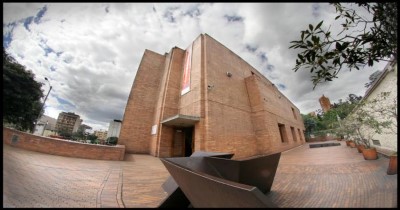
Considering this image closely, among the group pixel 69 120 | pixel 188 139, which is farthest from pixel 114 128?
pixel 69 120

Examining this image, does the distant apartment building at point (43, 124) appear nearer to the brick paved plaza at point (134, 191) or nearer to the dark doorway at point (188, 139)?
the brick paved plaza at point (134, 191)

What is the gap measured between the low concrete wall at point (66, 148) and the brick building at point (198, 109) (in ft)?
9.09

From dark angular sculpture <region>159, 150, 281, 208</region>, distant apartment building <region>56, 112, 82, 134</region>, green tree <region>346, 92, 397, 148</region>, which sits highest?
green tree <region>346, 92, 397, 148</region>

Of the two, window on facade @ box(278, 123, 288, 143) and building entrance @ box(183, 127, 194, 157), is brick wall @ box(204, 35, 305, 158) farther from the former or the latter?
building entrance @ box(183, 127, 194, 157)

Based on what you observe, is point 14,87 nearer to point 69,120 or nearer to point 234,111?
point 234,111

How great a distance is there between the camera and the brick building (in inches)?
377

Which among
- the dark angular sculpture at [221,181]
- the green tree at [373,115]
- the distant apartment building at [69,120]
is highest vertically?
the green tree at [373,115]

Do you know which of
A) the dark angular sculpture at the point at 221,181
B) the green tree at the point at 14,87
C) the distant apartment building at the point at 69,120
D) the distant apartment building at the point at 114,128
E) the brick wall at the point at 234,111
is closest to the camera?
the dark angular sculpture at the point at 221,181

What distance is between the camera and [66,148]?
24.5ft

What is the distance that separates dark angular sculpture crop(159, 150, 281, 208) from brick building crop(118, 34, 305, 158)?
5.47 meters

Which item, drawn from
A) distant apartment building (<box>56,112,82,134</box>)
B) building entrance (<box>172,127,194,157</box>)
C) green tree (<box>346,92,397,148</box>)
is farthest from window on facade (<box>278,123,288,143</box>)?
distant apartment building (<box>56,112,82,134</box>)

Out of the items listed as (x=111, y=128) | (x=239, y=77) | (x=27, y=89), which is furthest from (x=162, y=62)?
(x=27, y=89)

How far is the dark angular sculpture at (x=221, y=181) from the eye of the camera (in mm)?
1430

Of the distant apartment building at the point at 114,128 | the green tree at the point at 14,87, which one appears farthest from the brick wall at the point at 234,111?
the distant apartment building at the point at 114,128
